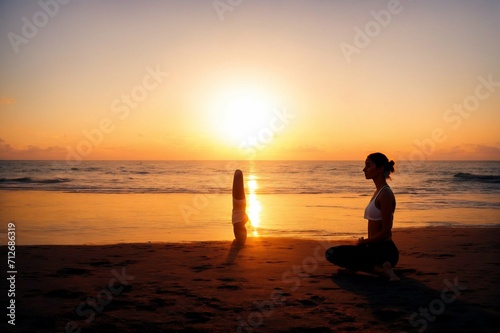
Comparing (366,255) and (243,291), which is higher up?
(366,255)

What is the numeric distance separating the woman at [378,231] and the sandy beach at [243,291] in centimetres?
24

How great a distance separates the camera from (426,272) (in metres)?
7.32

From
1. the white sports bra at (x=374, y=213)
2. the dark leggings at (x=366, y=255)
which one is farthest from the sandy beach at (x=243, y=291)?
the white sports bra at (x=374, y=213)

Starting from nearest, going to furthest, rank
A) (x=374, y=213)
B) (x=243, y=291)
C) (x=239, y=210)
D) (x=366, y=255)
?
(x=243, y=291) < (x=374, y=213) < (x=366, y=255) < (x=239, y=210)

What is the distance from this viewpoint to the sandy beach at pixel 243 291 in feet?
15.7

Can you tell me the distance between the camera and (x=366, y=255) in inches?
266

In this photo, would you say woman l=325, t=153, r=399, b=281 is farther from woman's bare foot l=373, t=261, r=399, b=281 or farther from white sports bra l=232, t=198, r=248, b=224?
white sports bra l=232, t=198, r=248, b=224

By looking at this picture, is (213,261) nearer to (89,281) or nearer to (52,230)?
(89,281)

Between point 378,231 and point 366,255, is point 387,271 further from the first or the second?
point 378,231

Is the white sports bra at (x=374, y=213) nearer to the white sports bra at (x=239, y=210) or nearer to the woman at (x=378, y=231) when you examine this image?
the woman at (x=378, y=231)

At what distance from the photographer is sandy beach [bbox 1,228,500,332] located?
4.79 m

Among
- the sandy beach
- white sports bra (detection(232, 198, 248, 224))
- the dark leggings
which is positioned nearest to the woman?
the dark leggings

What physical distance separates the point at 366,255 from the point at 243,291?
1.98m

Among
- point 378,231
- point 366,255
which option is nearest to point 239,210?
point 366,255
